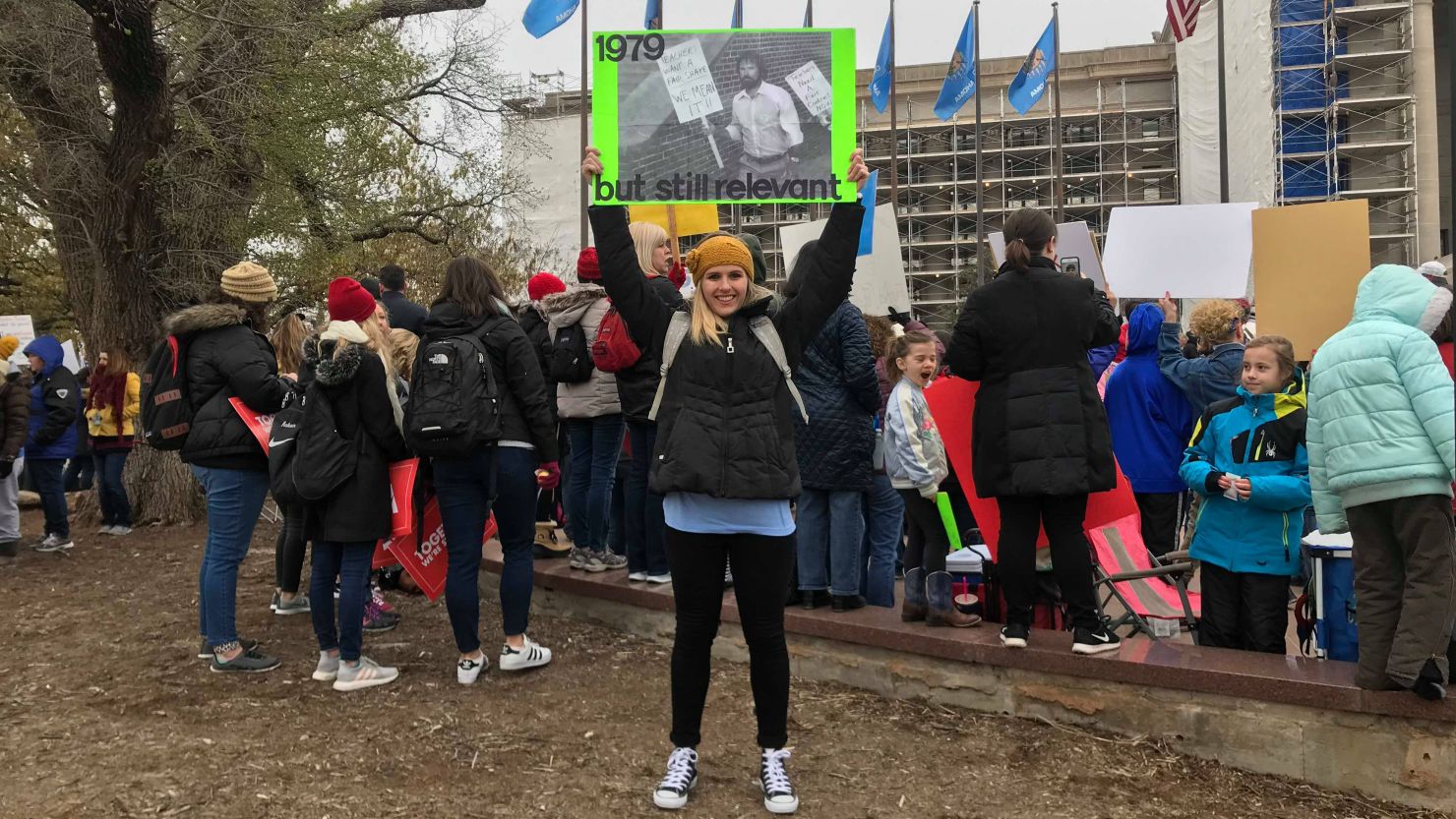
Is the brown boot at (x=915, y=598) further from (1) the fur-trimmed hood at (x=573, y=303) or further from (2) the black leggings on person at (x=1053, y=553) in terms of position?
(1) the fur-trimmed hood at (x=573, y=303)

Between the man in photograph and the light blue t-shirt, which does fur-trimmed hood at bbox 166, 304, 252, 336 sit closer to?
the man in photograph

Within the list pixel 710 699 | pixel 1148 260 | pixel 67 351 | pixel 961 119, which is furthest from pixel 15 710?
pixel 961 119

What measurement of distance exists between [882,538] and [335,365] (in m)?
2.78

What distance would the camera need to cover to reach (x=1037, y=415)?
4445 mm

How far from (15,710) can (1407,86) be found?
45.4 m

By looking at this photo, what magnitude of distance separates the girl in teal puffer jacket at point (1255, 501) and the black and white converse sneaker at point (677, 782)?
2.45m

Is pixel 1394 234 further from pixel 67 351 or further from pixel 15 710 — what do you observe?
pixel 15 710

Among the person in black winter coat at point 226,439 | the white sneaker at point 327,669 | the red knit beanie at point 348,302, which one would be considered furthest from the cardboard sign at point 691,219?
the white sneaker at point 327,669

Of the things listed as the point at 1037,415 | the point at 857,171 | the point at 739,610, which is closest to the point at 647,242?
the point at 857,171

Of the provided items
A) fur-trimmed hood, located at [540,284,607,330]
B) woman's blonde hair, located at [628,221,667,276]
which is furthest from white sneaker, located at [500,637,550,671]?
woman's blonde hair, located at [628,221,667,276]

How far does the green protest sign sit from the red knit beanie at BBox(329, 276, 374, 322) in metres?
1.51

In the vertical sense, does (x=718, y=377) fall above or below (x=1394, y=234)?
below

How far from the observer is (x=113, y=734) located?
4.39 metres

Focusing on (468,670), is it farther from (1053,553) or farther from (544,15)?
(544,15)
